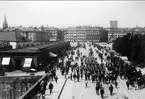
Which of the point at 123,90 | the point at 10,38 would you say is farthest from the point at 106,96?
the point at 10,38

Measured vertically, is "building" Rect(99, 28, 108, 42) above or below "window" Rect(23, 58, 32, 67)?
below

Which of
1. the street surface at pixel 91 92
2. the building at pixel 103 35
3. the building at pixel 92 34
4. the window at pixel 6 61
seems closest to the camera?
the street surface at pixel 91 92

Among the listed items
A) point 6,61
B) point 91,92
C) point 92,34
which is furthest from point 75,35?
point 91,92

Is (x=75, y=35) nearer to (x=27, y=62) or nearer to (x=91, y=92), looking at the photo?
(x=27, y=62)

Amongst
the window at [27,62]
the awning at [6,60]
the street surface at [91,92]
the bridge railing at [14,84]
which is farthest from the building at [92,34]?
the street surface at [91,92]

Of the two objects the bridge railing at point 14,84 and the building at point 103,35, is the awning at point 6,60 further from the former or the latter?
the building at point 103,35

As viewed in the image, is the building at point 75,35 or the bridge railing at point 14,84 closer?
the bridge railing at point 14,84

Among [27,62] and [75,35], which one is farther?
[75,35]

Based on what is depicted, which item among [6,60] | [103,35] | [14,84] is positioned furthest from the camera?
[103,35]

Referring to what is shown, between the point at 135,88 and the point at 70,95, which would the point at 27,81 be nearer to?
the point at 70,95

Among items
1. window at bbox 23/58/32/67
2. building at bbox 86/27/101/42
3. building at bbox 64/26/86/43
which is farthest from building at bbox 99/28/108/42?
window at bbox 23/58/32/67

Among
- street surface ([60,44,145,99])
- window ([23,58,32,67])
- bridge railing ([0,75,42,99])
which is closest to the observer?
street surface ([60,44,145,99])

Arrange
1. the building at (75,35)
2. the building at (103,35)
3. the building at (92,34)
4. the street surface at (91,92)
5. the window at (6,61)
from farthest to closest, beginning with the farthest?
the building at (103,35) < the building at (75,35) < the building at (92,34) < the window at (6,61) < the street surface at (91,92)

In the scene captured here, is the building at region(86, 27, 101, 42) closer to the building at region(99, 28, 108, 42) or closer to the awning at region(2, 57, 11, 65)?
the building at region(99, 28, 108, 42)
